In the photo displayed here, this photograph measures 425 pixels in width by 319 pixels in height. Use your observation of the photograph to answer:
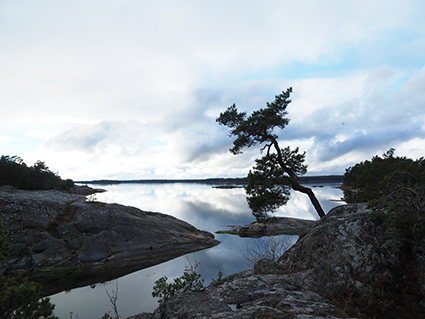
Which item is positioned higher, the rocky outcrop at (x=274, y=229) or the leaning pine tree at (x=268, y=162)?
the leaning pine tree at (x=268, y=162)

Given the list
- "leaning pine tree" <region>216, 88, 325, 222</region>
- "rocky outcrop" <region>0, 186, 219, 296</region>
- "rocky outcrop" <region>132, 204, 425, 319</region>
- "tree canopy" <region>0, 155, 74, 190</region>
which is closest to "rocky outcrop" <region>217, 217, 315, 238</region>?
"rocky outcrop" <region>0, 186, 219, 296</region>

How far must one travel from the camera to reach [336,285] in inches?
277

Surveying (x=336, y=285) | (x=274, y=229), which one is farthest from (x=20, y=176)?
(x=336, y=285)

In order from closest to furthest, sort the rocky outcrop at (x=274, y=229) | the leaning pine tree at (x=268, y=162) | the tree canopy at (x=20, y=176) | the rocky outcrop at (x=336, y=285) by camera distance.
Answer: the rocky outcrop at (x=336, y=285) < the leaning pine tree at (x=268, y=162) < the rocky outcrop at (x=274, y=229) < the tree canopy at (x=20, y=176)

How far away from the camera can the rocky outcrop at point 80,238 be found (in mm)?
20906

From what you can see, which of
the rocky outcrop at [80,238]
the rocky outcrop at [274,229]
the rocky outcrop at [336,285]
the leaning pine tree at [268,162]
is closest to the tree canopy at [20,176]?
the rocky outcrop at [80,238]

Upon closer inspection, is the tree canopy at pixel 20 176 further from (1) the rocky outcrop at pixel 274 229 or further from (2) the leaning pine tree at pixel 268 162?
(2) the leaning pine tree at pixel 268 162

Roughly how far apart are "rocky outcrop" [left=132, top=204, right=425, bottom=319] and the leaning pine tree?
743 centimetres

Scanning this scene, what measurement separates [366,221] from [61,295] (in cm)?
2043

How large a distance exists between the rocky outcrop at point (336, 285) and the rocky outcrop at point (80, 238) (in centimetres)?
1755

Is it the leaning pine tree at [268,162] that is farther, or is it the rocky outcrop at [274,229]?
the rocky outcrop at [274,229]

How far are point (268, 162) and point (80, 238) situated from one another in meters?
20.5

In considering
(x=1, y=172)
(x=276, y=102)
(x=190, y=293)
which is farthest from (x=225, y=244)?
(x=1, y=172)

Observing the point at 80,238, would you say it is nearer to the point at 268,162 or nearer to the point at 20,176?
the point at 268,162
